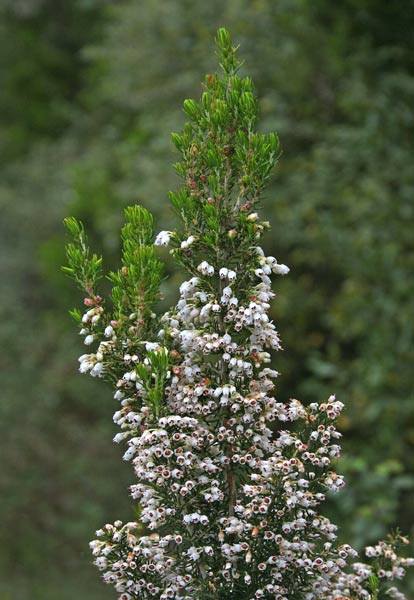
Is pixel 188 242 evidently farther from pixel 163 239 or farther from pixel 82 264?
pixel 82 264

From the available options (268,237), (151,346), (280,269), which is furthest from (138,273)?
(268,237)

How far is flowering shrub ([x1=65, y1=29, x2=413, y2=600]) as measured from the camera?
7.02 ft

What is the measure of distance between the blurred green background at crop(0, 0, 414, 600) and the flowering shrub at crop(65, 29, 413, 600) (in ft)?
10.9

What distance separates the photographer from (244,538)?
2.20m

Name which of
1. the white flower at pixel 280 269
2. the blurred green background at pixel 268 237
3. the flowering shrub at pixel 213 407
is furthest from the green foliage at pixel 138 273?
the blurred green background at pixel 268 237

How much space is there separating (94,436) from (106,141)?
411 cm

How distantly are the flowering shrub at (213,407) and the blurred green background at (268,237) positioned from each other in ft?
10.9

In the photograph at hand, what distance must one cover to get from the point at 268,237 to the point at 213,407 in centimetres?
581

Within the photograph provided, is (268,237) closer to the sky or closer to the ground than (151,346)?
closer to the sky

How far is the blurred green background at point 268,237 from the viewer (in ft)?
22.4

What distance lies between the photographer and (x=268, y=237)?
25.9ft

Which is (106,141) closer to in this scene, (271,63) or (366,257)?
(271,63)

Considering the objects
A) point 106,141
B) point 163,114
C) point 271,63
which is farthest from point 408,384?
point 106,141

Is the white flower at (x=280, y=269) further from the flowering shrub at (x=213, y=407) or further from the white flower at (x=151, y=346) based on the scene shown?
the white flower at (x=151, y=346)
